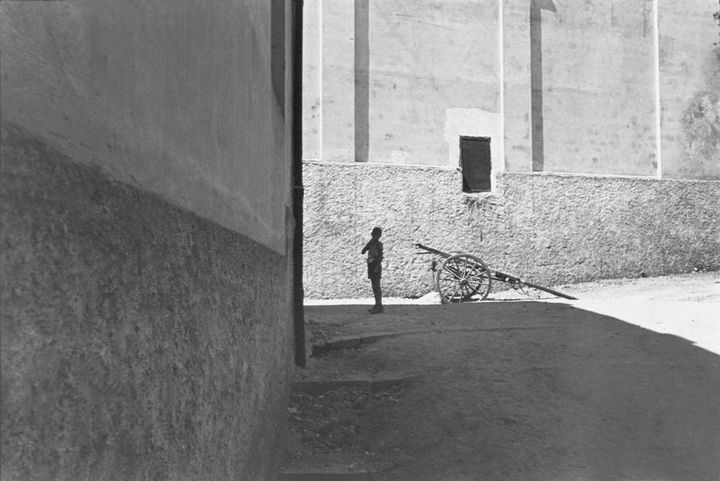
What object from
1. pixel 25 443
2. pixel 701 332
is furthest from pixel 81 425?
pixel 701 332

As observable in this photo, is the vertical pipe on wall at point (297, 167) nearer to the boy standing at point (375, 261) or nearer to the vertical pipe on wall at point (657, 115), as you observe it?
the boy standing at point (375, 261)

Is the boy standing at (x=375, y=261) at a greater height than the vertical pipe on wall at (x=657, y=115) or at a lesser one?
lesser

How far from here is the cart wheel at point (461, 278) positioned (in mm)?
12547

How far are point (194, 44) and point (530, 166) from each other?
1281 cm

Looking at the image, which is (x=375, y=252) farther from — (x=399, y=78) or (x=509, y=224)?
(x=399, y=78)

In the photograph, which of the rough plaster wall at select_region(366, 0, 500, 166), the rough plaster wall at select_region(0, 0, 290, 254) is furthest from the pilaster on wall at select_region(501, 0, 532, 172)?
the rough plaster wall at select_region(0, 0, 290, 254)

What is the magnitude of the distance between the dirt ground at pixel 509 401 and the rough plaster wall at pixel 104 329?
3.15 metres

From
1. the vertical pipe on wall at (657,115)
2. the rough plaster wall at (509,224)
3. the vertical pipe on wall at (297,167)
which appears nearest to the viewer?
the vertical pipe on wall at (297,167)

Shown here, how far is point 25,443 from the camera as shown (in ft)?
3.44

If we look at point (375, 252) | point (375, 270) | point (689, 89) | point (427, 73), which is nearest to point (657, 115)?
point (689, 89)

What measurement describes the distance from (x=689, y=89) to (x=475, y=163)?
5.33 metres

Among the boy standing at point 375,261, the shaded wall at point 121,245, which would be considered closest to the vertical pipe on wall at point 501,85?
the boy standing at point 375,261

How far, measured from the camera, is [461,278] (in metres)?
12.7

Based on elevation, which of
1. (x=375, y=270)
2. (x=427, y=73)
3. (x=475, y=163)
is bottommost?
(x=375, y=270)
